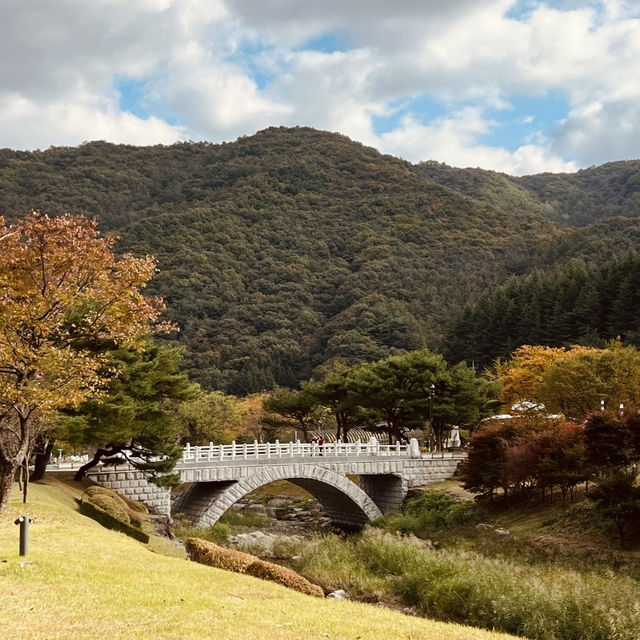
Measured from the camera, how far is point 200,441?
58.9 metres

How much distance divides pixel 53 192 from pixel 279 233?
65.8 meters

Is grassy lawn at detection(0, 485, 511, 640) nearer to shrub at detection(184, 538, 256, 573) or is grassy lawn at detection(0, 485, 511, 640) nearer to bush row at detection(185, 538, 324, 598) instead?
bush row at detection(185, 538, 324, 598)

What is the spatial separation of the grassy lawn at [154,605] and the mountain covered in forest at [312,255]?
7753cm

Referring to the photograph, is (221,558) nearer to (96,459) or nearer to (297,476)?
(96,459)

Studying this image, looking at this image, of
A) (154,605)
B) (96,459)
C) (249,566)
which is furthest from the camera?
(96,459)

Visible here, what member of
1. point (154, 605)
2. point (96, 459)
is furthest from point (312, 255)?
point (154, 605)

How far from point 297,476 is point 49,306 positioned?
2185cm

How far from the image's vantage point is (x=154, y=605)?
35.5 ft

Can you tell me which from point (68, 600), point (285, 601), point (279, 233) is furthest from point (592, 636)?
point (279, 233)

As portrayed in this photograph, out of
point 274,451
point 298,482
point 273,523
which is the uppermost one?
point 274,451

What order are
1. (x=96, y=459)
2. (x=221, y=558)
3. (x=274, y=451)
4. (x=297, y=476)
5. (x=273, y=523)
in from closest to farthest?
(x=221, y=558)
(x=96, y=459)
(x=297, y=476)
(x=274, y=451)
(x=273, y=523)

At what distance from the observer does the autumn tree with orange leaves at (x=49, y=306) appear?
1877 centimetres

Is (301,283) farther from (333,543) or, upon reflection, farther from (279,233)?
(333,543)

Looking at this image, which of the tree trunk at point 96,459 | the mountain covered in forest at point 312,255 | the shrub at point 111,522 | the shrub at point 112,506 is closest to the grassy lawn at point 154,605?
the shrub at point 111,522
